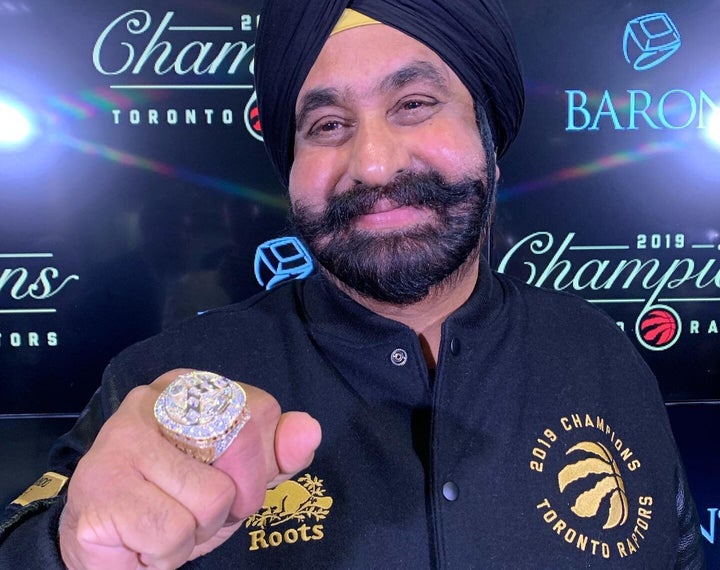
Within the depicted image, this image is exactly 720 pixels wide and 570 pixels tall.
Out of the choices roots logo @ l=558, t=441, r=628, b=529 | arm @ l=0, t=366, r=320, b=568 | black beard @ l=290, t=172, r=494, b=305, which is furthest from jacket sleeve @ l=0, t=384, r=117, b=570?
roots logo @ l=558, t=441, r=628, b=529

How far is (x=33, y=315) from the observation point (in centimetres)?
142

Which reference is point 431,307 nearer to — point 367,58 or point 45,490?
point 367,58

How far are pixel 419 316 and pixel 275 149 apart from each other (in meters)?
0.41

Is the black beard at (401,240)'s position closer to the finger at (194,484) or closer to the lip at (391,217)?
the lip at (391,217)

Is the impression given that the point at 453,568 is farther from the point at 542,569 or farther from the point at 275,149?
the point at 275,149

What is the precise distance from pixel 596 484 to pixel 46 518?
0.70 metres

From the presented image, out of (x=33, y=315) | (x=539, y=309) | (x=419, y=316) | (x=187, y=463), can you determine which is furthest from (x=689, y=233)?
(x=33, y=315)

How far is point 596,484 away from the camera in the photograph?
0.81m

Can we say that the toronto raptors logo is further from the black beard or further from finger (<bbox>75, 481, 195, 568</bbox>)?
finger (<bbox>75, 481, 195, 568</bbox>)

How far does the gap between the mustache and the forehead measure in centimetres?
16

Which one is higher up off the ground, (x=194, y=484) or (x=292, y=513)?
(x=194, y=484)

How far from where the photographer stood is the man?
757 millimetres

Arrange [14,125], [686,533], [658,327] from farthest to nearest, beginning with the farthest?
[658,327] < [14,125] < [686,533]

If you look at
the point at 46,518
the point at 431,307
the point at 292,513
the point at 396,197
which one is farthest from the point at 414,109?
the point at 46,518
